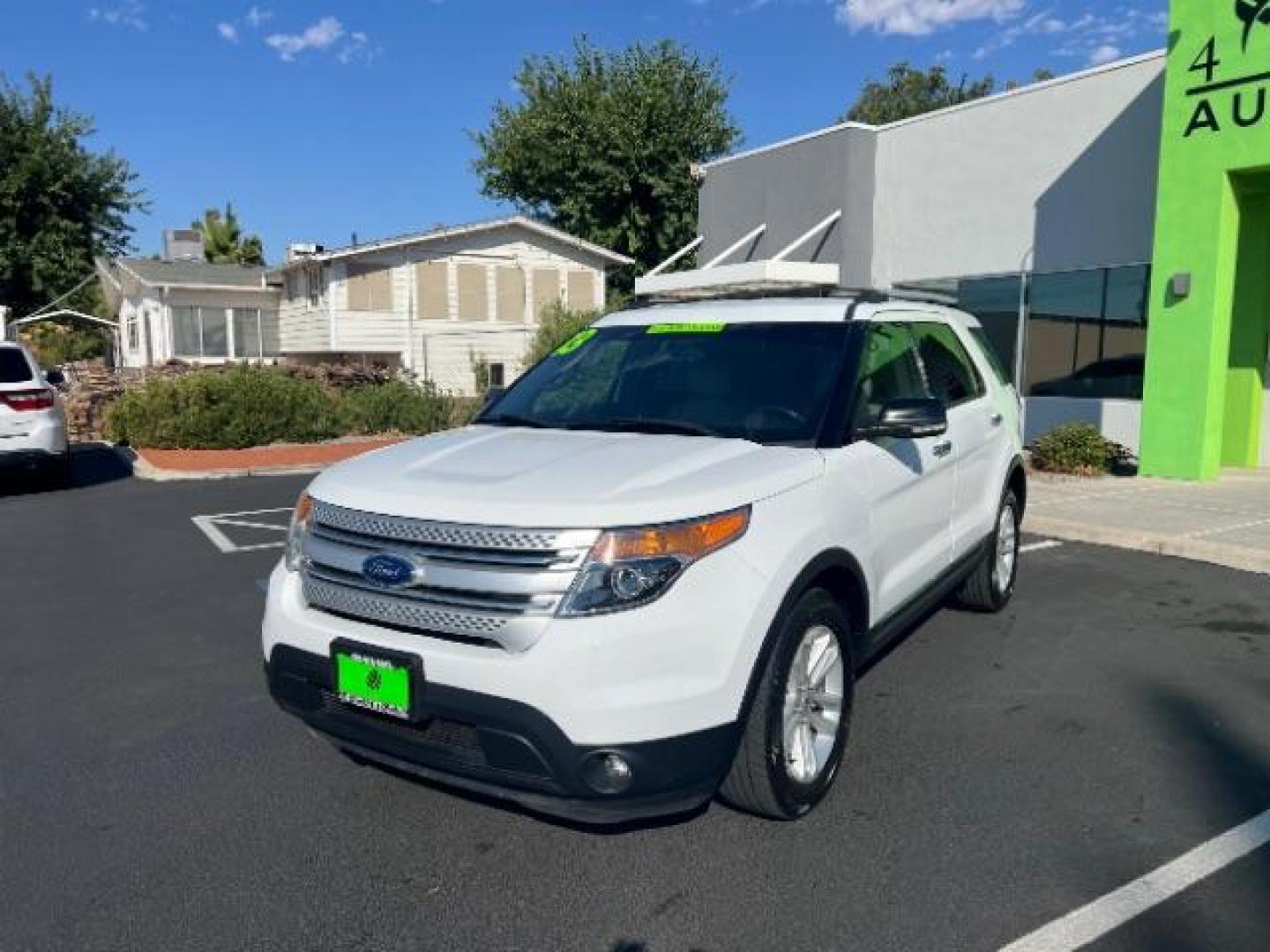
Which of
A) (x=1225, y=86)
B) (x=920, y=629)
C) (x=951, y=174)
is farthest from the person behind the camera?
(x=951, y=174)

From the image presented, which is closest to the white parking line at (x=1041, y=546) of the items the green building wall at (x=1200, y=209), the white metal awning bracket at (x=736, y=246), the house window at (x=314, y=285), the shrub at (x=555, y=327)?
the green building wall at (x=1200, y=209)

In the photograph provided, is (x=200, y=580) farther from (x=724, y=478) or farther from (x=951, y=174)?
(x=951, y=174)

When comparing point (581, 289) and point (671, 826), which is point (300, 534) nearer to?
point (671, 826)

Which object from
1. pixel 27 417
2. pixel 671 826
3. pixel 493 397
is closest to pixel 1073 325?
pixel 493 397

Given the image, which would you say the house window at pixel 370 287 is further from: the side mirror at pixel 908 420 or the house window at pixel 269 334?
the side mirror at pixel 908 420

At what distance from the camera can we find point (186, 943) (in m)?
2.60

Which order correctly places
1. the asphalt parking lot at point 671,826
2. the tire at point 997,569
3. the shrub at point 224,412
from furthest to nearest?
1. the shrub at point 224,412
2. the tire at point 997,569
3. the asphalt parking lot at point 671,826

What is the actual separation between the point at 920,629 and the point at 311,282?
22975mm

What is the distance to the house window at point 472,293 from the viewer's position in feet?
82.3

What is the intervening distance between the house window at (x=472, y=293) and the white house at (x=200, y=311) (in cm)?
681

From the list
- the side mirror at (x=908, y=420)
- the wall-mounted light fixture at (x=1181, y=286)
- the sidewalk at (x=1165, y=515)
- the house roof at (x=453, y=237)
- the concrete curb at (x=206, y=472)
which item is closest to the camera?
the side mirror at (x=908, y=420)

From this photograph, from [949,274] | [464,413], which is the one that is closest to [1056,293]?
[949,274]

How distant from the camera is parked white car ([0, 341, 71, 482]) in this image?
33.3 ft

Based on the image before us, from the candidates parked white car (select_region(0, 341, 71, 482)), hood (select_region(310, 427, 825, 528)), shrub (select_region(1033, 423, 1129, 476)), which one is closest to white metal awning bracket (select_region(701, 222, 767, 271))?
shrub (select_region(1033, 423, 1129, 476))
